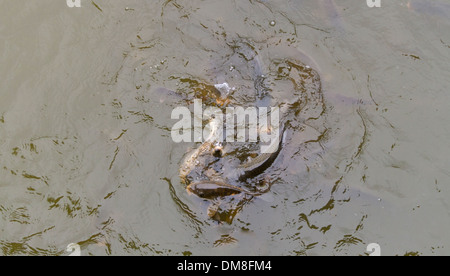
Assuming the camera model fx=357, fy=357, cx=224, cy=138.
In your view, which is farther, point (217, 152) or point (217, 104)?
point (217, 104)

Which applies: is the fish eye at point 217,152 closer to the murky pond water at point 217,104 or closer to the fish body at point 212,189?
the murky pond water at point 217,104

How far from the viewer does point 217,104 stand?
228 inches

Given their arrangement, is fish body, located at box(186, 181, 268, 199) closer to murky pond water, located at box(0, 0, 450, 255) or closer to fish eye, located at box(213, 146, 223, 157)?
murky pond water, located at box(0, 0, 450, 255)

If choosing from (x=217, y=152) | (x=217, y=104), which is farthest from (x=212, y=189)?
(x=217, y=104)

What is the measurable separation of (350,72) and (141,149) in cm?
368

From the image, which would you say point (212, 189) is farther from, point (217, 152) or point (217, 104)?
point (217, 104)

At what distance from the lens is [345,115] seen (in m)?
5.79

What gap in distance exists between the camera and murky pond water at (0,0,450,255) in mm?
5164

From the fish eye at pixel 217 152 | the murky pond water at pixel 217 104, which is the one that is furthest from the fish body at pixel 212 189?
the fish eye at pixel 217 152

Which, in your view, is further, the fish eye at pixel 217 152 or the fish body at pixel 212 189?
the fish eye at pixel 217 152

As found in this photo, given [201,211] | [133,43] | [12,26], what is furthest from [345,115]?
[12,26]

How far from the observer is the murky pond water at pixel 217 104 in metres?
5.16
